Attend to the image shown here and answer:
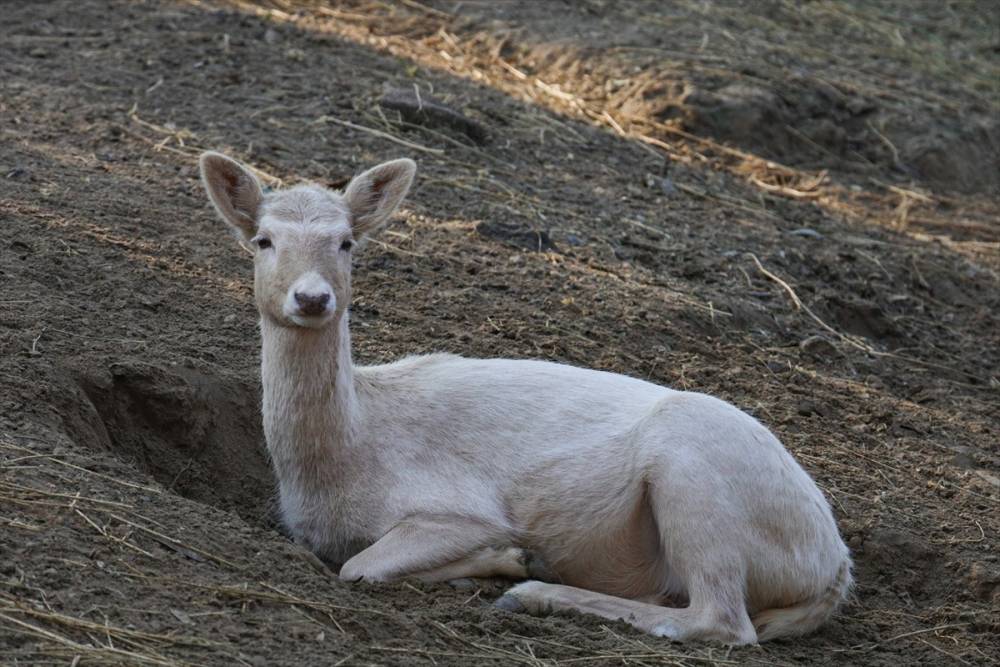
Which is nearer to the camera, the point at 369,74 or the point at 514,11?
the point at 369,74

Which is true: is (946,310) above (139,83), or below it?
below

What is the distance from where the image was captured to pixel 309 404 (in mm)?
6574

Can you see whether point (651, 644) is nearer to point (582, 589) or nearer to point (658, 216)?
point (582, 589)

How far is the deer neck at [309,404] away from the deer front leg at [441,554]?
1.53 ft

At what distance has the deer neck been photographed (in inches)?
258

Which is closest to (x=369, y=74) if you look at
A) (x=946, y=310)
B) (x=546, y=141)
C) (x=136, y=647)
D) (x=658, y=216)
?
(x=546, y=141)

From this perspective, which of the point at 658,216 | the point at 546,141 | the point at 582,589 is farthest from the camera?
the point at 546,141

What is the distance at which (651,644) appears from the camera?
19.2 feet

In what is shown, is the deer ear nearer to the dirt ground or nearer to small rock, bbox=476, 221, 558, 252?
the dirt ground

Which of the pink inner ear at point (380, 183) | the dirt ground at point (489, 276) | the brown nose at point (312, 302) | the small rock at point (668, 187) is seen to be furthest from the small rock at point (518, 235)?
the brown nose at point (312, 302)

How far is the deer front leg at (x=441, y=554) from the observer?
6152 mm

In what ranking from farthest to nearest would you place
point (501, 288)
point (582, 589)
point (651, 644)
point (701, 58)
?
point (701, 58) < point (501, 288) < point (582, 589) < point (651, 644)

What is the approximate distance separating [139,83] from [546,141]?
3.20m

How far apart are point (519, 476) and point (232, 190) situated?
6.21 feet
